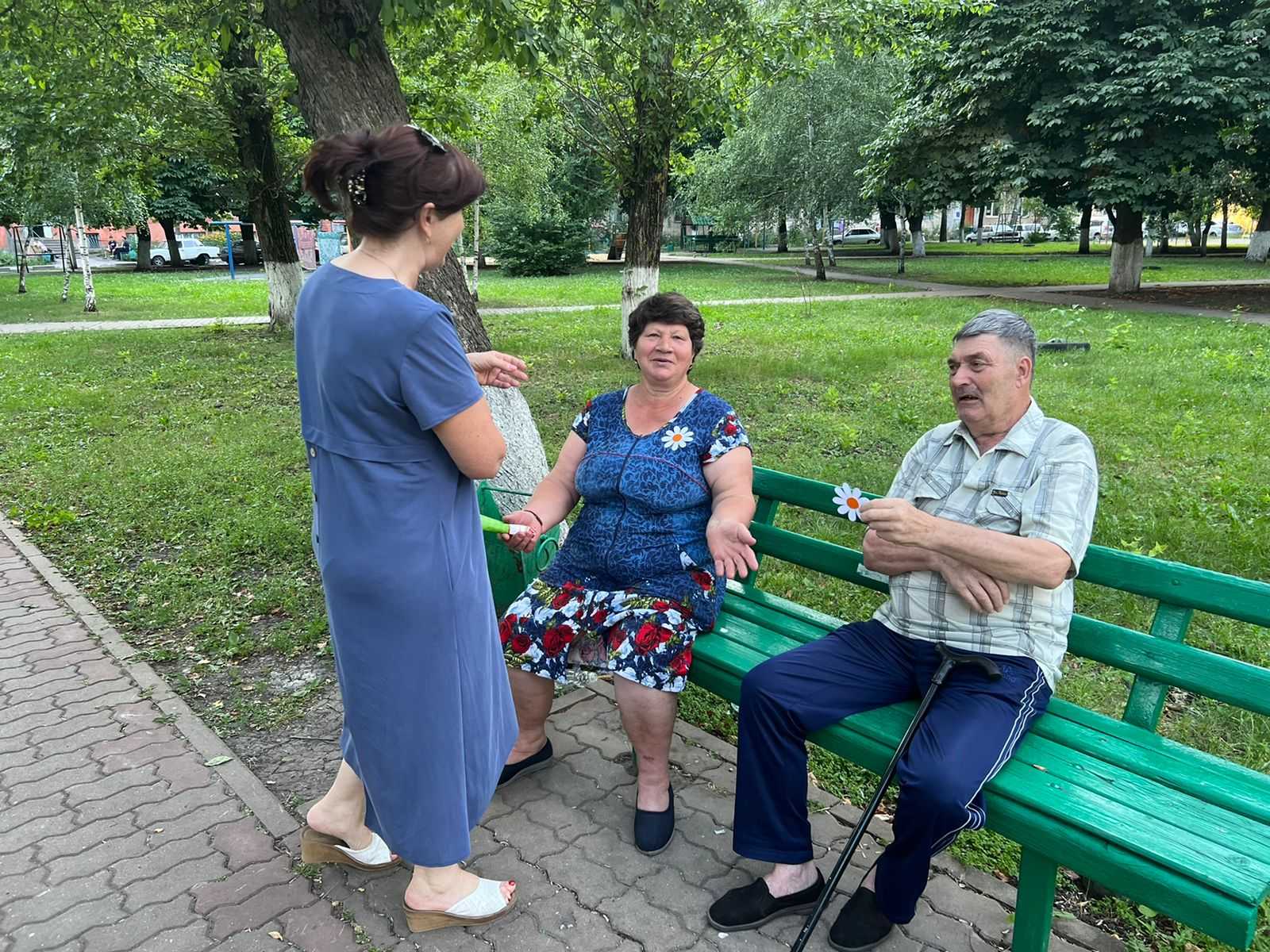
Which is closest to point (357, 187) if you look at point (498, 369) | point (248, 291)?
point (498, 369)

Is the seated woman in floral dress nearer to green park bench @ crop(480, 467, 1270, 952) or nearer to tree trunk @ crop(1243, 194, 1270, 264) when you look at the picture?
green park bench @ crop(480, 467, 1270, 952)

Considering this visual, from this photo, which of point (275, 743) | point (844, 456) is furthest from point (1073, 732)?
point (844, 456)

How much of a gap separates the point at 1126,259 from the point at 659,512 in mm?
19324

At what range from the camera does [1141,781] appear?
2.09 metres

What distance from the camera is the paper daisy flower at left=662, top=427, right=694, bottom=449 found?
2816 millimetres

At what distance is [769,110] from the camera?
70.0ft

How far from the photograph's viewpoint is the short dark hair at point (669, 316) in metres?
2.85

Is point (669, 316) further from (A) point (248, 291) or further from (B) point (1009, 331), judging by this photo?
(A) point (248, 291)

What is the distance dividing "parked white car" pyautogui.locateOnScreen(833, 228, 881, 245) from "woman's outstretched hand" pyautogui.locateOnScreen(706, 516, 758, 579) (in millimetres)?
48445

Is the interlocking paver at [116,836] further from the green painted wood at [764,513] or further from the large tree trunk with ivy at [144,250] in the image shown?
the large tree trunk with ivy at [144,250]

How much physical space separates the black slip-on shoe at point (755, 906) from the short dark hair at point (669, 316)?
1610 millimetres

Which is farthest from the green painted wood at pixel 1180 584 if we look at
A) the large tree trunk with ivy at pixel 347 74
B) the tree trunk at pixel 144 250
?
the tree trunk at pixel 144 250

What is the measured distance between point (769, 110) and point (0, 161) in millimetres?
15532

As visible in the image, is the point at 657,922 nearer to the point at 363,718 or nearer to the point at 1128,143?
the point at 363,718
